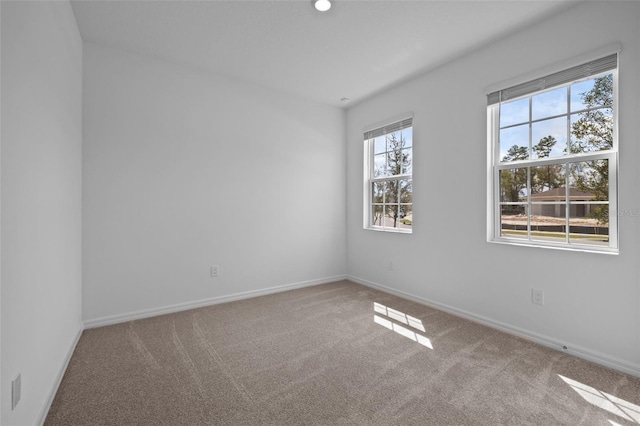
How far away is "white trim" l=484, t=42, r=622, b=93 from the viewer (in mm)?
2111

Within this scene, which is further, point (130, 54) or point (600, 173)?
point (130, 54)

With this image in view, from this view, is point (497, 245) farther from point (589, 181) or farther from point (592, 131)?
point (592, 131)

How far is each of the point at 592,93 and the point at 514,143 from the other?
62cm

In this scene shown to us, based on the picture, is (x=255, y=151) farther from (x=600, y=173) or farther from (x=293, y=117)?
(x=600, y=173)

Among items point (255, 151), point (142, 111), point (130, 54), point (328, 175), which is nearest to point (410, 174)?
point (328, 175)

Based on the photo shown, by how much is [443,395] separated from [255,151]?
3.16 m

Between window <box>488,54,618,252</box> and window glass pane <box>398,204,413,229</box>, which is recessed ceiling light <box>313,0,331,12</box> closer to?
window <box>488,54,618,252</box>

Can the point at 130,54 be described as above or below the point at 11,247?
above

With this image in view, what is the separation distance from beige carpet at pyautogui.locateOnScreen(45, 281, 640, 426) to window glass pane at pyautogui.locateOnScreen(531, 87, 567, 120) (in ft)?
6.42

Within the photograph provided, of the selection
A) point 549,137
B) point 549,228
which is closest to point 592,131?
point 549,137

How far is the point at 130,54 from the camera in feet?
9.83

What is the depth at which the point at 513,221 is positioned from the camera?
2.78 meters

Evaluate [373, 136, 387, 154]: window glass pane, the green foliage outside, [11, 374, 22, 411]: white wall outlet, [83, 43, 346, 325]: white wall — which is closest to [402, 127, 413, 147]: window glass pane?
[373, 136, 387, 154]: window glass pane

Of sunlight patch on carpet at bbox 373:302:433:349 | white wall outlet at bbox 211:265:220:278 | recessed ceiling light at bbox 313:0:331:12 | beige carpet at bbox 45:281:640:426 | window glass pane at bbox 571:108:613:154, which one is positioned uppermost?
recessed ceiling light at bbox 313:0:331:12
